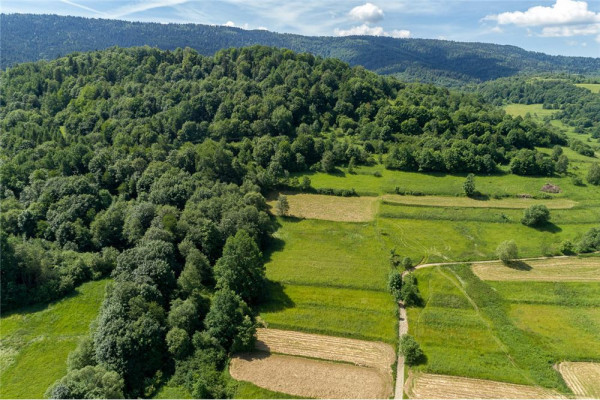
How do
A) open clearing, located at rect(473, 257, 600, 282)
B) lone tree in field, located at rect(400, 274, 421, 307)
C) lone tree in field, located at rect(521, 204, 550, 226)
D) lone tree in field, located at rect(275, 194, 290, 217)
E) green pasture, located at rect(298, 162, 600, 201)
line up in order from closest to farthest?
lone tree in field, located at rect(400, 274, 421, 307) → open clearing, located at rect(473, 257, 600, 282) → lone tree in field, located at rect(521, 204, 550, 226) → lone tree in field, located at rect(275, 194, 290, 217) → green pasture, located at rect(298, 162, 600, 201)

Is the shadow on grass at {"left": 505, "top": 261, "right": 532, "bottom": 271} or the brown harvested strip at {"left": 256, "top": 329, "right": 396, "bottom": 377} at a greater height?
the shadow on grass at {"left": 505, "top": 261, "right": 532, "bottom": 271}

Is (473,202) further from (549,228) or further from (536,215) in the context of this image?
(549,228)

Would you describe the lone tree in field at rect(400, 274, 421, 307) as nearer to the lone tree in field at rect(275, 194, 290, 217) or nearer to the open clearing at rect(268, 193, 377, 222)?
the open clearing at rect(268, 193, 377, 222)

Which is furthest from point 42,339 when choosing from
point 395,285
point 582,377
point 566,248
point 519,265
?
point 566,248

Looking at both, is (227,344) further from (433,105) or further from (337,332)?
(433,105)

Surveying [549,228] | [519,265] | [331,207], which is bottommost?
[519,265]

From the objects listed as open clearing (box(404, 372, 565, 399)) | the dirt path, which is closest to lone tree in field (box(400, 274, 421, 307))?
the dirt path
